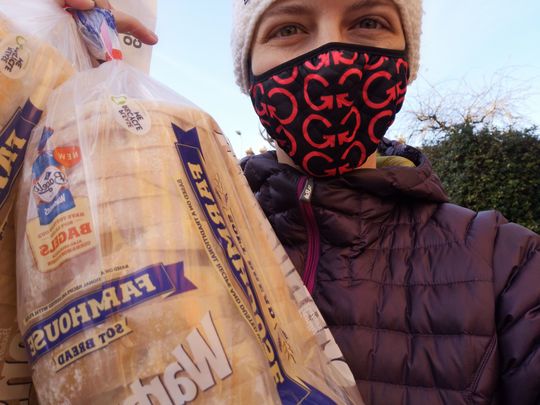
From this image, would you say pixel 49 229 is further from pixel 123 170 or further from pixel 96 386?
pixel 96 386

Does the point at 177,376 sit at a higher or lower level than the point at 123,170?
lower

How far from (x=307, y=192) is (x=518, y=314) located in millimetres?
584

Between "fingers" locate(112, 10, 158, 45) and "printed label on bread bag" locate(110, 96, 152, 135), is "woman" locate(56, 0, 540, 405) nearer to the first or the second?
"fingers" locate(112, 10, 158, 45)

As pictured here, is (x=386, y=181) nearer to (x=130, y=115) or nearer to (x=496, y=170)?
(x=130, y=115)

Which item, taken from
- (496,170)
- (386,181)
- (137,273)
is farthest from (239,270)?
(496,170)

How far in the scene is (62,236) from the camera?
61cm

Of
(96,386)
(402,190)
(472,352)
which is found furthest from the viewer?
(402,190)

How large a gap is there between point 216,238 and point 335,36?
73 centimetres

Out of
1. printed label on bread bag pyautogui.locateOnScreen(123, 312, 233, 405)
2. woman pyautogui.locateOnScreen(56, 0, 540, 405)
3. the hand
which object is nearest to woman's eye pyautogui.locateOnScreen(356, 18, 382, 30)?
woman pyautogui.locateOnScreen(56, 0, 540, 405)

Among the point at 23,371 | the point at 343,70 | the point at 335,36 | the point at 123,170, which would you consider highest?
the point at 335,36

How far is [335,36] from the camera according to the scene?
3.60ft

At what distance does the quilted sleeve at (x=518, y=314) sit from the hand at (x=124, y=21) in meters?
1.05

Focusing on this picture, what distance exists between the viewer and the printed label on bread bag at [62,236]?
60 centimetres

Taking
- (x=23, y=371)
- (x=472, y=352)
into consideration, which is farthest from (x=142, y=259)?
(x=472, y=352)
